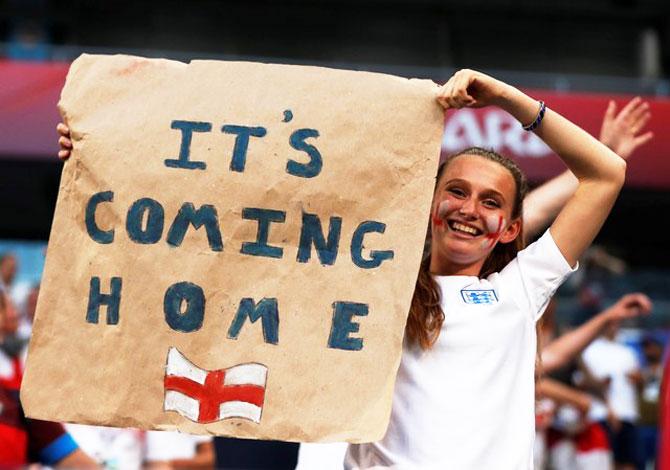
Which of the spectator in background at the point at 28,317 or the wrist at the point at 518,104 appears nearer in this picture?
the wrist at the point at 518,104

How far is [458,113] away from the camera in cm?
1102

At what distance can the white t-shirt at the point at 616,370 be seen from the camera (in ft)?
26.3

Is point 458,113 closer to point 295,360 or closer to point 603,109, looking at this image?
point 603,109

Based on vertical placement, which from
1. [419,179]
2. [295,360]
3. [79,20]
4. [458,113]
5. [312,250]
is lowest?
[295,360]

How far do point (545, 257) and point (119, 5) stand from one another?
15312mm

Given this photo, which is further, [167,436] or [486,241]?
[167,436]

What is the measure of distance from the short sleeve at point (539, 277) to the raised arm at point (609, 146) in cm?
48

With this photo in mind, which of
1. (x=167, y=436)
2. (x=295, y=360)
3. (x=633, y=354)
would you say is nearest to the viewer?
(x=295, y=360)

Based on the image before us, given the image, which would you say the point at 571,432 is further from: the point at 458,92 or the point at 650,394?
the point at 458,92

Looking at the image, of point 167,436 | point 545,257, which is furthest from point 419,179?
point 167,436

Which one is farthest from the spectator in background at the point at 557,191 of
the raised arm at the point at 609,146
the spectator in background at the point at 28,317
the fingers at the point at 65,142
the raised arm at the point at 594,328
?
the spectator in background at the point at 28,317

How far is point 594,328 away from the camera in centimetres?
427

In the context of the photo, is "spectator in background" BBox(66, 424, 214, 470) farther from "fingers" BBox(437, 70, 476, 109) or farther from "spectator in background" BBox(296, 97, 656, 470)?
"fingers" BBox(437, 70, 476, 109)

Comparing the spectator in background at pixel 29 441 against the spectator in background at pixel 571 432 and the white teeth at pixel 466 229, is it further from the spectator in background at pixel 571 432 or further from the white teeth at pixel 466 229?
the spectator in background at pixel 571 432
